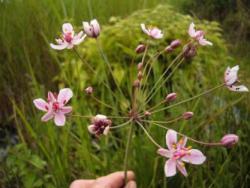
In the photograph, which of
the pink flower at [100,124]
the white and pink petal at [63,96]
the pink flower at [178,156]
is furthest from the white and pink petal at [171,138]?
the white and pink petal at [63,96]

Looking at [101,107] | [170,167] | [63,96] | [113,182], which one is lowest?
[101,107]

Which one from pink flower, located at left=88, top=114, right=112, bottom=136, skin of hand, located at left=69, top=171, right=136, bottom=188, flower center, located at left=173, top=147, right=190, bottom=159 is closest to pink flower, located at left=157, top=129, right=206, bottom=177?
flower center, located at left=173, top=147, right=190, bottom=159

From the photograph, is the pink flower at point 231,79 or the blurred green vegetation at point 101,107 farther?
the blurred green vegetation at point 101,107

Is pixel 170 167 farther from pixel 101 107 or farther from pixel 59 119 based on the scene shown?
pixel 101 107

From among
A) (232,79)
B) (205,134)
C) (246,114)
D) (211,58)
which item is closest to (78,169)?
(205,134)

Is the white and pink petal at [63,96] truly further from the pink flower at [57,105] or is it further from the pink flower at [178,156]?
the pink flower at [178,156]

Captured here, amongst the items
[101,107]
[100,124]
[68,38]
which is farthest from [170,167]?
[101,107]

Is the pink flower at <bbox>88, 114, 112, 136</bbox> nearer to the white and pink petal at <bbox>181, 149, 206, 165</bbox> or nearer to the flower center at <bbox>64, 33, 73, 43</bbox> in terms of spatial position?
the white and pink petal at <bbox>181, 149, 206, 165</bbox>

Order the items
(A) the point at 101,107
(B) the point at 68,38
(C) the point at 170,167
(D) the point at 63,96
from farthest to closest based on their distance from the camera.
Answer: (A) the point at 101,107, (B) the point at 68,38, (D) the point at 63,96, (C) the point at 170,167
